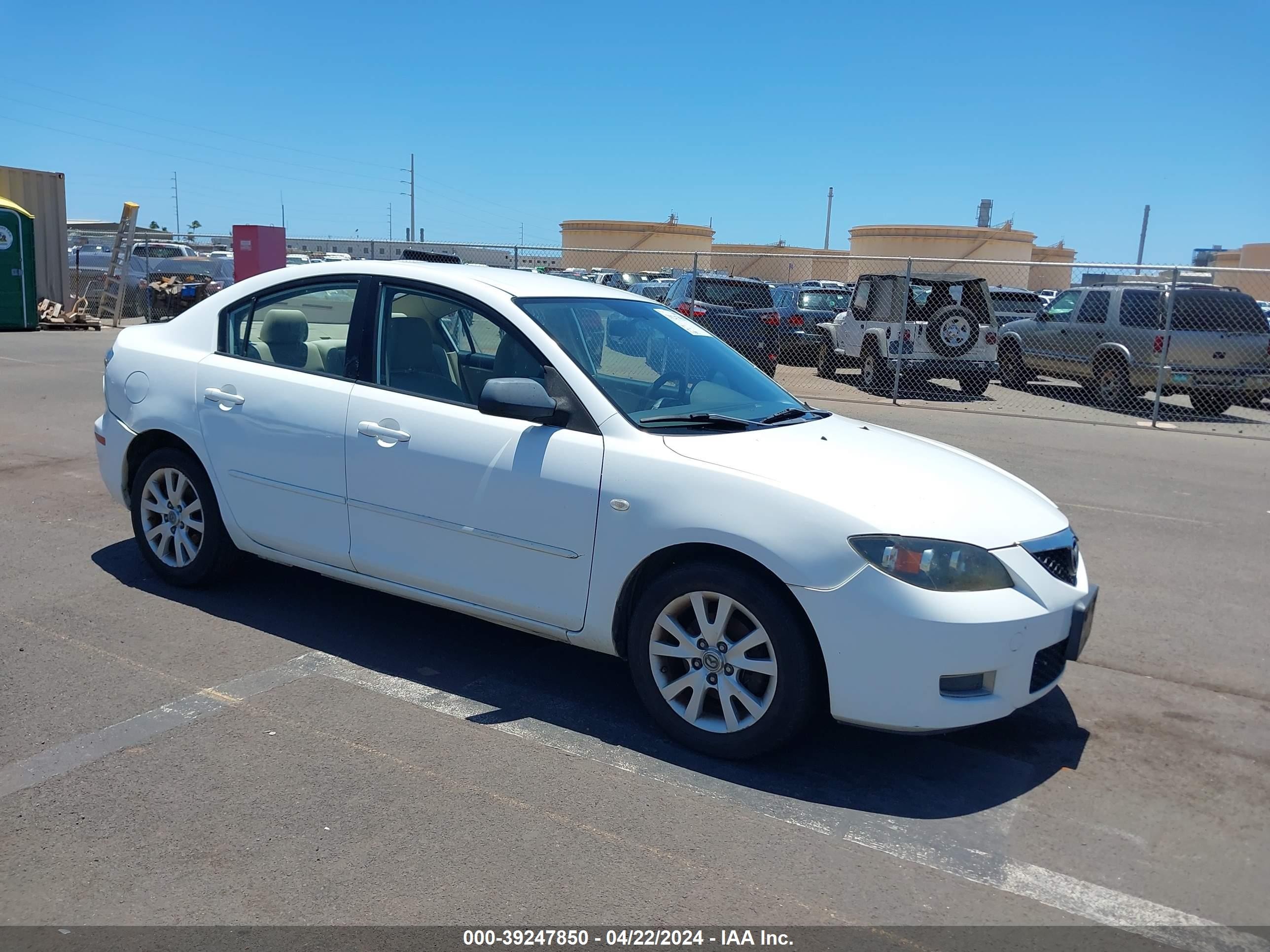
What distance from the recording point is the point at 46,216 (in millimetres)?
21703

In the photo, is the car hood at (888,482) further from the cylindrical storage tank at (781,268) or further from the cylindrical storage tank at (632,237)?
the cylindrical storage tank at (632,237)

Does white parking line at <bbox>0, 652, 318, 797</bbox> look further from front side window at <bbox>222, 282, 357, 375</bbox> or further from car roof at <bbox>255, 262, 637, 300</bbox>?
car roof at <bbox>255, 262, 637, 300</bbox>

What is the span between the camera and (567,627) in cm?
432

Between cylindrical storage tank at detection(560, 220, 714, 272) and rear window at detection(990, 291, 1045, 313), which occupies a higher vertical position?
cylindrical storage tank at detection(560, 220, 714, 272)

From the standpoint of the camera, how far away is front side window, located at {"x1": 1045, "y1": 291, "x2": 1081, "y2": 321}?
17594 mm

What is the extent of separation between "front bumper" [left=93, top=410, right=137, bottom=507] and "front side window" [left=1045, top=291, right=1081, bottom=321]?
15.5 m

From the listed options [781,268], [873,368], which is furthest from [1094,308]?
[781,268]

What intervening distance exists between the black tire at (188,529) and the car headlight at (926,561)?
3.30 m

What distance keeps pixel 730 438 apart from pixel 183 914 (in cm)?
248

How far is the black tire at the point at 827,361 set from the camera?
19000 mm

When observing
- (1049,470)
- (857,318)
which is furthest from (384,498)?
(857,318)

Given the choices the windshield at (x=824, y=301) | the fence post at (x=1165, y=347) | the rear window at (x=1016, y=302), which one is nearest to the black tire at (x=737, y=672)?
the fence post at (x=1165, y=347)

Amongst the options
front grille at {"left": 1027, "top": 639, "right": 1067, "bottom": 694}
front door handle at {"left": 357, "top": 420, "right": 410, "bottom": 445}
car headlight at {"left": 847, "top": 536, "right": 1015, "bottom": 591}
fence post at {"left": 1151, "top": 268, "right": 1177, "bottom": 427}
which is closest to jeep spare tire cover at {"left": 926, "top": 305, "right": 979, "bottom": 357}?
fence post at {"left": 1151, "top": 268, "right": 1177, "bottom": 427}

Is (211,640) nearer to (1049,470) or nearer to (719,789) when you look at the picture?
(719,789)
